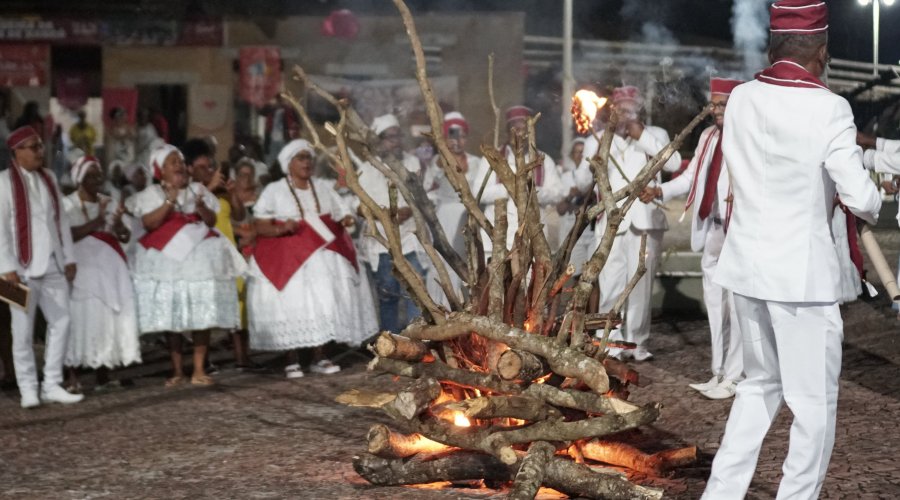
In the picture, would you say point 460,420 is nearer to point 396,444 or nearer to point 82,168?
point 396,444

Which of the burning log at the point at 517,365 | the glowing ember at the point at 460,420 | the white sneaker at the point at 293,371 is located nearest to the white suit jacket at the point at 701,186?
the burning log at the point at 517,365

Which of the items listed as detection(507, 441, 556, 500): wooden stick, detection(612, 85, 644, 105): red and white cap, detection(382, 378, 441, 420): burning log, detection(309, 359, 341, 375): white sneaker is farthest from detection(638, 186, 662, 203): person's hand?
detection(309, 359, 341, 375): white sneaker

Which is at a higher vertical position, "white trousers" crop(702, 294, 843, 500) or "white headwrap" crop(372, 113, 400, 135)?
"white headwrap" crop(372, 113, 400, 135)

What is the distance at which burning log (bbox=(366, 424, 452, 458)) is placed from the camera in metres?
6.32

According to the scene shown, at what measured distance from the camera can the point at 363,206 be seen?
7.24m

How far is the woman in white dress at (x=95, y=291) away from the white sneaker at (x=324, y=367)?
1.53 metres

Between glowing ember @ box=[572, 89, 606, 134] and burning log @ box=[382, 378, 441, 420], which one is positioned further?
glowing ember @ box=[572, 89, 606, 134]

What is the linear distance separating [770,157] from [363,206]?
2.72m

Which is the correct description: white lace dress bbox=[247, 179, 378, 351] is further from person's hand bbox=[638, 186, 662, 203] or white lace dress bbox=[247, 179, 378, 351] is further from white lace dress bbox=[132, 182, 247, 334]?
person's hand bbox=[638, 186, 662, 203]

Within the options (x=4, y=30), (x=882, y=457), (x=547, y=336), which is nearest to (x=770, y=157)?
(x=547, y=336)

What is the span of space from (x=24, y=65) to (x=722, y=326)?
1557 centimetres

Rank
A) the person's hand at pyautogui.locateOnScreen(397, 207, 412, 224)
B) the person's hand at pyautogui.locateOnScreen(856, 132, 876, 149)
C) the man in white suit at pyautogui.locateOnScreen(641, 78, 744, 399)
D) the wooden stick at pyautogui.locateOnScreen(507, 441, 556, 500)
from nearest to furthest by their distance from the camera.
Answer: the wooden stick at pyautogui.locateOnScreen(507, 441, 556, 500)
the man in white suit at pyautogui.locateOnScreen(641, 78, 744, 399)
the person's hand at pyautogui.locateOnScreen(856, 132, 876, 149)
the person's hand at pyautogui.locateOnScreen(397, 207, 412, 224)

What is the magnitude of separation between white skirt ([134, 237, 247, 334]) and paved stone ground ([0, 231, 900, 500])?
559 mm

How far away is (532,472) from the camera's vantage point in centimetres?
594
